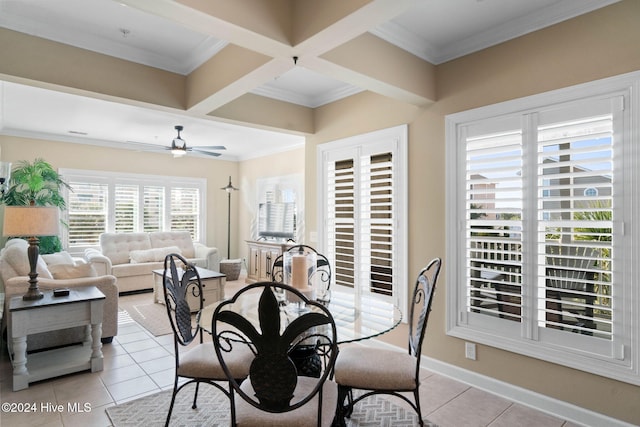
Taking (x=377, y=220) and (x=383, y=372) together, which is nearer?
(x=383, y=372)

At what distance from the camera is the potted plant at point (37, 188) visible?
5.42m

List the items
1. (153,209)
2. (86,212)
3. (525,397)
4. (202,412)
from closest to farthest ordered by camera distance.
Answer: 1. (202,412)
2. (525,397)
3. (86,212)
4. (153,209)

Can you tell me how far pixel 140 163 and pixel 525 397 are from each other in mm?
7508

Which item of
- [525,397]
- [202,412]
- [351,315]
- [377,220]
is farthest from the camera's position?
[377,220]

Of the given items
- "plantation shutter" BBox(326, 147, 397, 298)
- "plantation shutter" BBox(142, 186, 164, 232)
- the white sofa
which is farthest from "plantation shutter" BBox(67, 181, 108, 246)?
"plantation shutter" BBox(326, 147, 397, 298)

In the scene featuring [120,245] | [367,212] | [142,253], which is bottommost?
[142,253]

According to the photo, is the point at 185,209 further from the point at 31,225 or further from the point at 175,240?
the point at 31,225

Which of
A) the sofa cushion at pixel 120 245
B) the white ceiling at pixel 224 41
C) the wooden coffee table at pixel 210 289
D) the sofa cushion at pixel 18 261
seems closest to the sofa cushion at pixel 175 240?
the sofa cushion at pixel 120 245

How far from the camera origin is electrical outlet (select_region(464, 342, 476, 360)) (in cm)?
296

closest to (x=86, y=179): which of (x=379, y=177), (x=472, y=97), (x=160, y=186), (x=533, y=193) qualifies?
(x=160, y=186)

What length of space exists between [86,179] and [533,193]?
736 centimetres

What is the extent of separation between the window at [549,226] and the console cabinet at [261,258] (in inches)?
149

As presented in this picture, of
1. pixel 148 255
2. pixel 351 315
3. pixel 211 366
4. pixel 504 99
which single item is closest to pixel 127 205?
pixel 148 255

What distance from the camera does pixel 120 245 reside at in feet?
21.9
